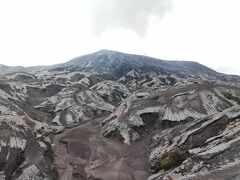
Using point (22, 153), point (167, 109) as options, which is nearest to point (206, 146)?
point (22, 153)

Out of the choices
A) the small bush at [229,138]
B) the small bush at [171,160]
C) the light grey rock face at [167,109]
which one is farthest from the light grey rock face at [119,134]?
the small bush at [171,160]

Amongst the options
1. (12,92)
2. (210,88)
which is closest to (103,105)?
(12,92)

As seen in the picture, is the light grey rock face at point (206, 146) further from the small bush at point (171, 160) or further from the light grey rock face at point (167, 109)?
the light grey rock face at point (167, 109)

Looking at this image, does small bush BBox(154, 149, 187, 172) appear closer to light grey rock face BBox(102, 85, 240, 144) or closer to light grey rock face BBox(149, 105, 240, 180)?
light grey rock face BBox(149, 105, 240, 180)

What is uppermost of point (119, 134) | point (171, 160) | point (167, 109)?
point (167, 109)

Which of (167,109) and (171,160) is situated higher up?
(167,109)

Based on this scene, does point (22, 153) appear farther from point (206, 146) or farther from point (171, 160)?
point (206, 146)

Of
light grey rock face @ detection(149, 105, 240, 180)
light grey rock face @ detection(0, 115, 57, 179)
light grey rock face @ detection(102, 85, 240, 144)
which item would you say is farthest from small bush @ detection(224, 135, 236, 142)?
light grey rock face @ detection(102, 85, 240, 144)

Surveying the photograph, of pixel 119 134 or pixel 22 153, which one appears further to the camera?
pixel 119 134
